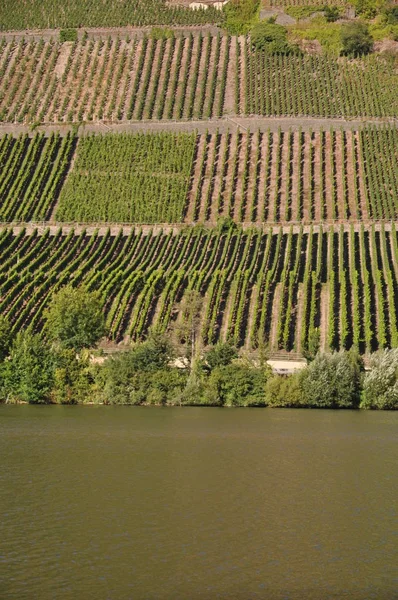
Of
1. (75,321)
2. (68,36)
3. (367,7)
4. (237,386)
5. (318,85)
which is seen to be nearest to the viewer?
(237,386)

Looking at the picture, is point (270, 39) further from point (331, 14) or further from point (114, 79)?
point (114, 79)

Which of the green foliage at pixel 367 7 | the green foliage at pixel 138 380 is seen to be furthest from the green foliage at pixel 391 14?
the green foliage at pixel 138 380

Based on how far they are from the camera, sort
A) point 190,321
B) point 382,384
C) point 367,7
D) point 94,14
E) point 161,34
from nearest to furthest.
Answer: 1. point 382,384
2. point 190,321
3. point 161,34
4. point 94,14
5. point 367,7


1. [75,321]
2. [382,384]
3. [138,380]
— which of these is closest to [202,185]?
[75,321]

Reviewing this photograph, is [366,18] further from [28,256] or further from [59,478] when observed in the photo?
[59,478]

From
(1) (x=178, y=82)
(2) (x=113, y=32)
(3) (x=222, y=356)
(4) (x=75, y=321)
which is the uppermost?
(2) (x=113, y=32)

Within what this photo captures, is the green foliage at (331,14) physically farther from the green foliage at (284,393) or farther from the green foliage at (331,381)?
the green foliage at (284,393)
